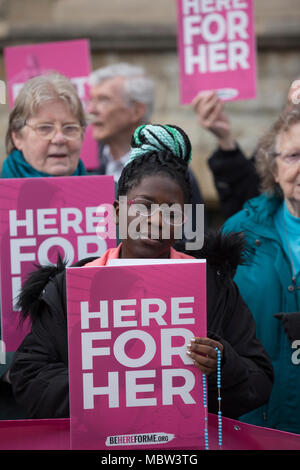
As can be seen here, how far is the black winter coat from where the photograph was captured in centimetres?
198

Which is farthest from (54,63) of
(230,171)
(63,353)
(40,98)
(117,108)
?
(63,353)

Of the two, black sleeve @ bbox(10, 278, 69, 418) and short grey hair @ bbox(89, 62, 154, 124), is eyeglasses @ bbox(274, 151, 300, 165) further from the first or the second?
short grey hair @ bbox(89, 62, 154, 124)

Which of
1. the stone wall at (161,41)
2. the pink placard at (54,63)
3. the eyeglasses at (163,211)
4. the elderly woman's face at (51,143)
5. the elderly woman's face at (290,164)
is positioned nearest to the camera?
the eyeglasses at (163,211)

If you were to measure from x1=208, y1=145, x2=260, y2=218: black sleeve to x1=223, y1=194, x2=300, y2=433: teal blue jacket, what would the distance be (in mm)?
1051

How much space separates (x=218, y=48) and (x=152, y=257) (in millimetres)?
1803

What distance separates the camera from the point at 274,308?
106 inches

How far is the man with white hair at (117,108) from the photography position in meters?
4.43

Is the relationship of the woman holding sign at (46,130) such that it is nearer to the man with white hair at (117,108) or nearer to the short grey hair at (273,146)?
the short grey hair at (273,146)

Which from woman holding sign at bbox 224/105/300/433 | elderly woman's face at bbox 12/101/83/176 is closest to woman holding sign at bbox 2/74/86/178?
elderly woman's face at bbox 12/101/83/176

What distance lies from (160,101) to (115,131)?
3000mm

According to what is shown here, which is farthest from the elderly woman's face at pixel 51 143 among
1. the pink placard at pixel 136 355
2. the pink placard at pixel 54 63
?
the pink placard at pixel 136 355

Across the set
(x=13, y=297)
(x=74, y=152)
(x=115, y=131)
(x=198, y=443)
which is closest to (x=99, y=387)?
(x=198, y=443)

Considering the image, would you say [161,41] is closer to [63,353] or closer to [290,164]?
[290,164]

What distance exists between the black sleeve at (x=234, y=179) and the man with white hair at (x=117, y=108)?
691 millimetres
